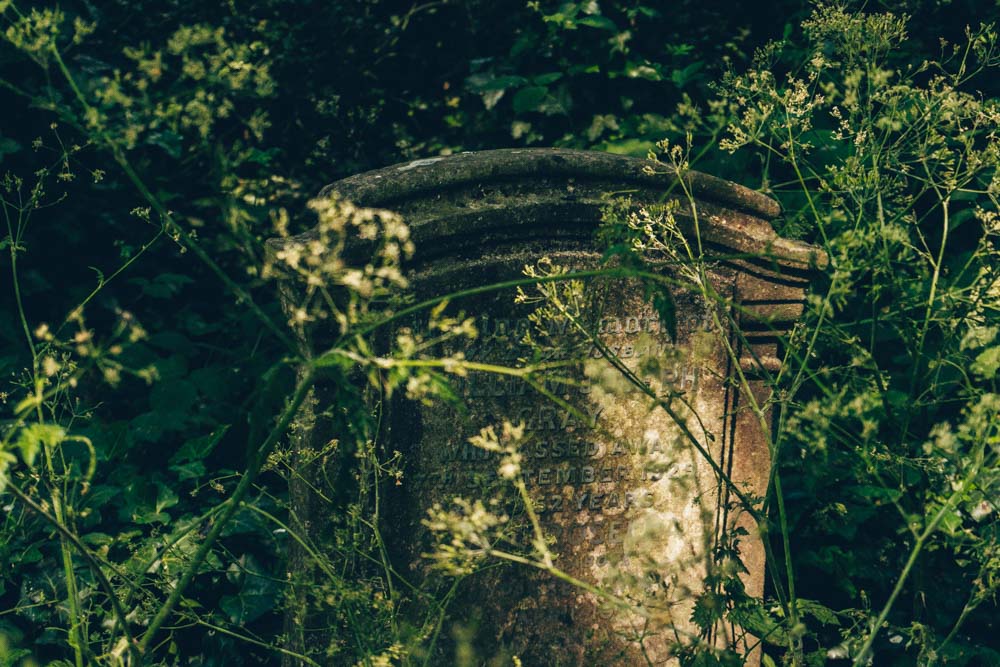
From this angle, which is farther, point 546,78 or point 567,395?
point 546,78

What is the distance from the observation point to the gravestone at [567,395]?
217cm

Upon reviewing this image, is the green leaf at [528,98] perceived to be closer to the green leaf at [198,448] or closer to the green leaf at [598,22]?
the green leaf at [598,22]

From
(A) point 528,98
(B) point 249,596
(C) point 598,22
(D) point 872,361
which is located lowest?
(B) point 249,596

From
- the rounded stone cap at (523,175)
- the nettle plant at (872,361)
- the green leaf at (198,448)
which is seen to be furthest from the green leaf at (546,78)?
the green leaf at (198,448)

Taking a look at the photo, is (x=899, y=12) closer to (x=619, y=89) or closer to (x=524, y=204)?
(x=619, y=89)

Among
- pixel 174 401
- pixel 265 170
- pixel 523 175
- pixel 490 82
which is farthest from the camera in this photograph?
pixel 265 170

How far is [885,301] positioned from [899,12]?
1151mm

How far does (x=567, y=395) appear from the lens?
2.31 m

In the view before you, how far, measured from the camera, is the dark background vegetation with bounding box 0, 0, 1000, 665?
2.59m

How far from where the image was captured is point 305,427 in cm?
205

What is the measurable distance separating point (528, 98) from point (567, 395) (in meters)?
1.59

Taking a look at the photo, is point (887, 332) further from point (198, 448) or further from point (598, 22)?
point (198, 448)

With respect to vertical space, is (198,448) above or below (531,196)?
below

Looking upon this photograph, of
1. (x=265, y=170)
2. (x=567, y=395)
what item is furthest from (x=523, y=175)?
(x=265, y=170)
